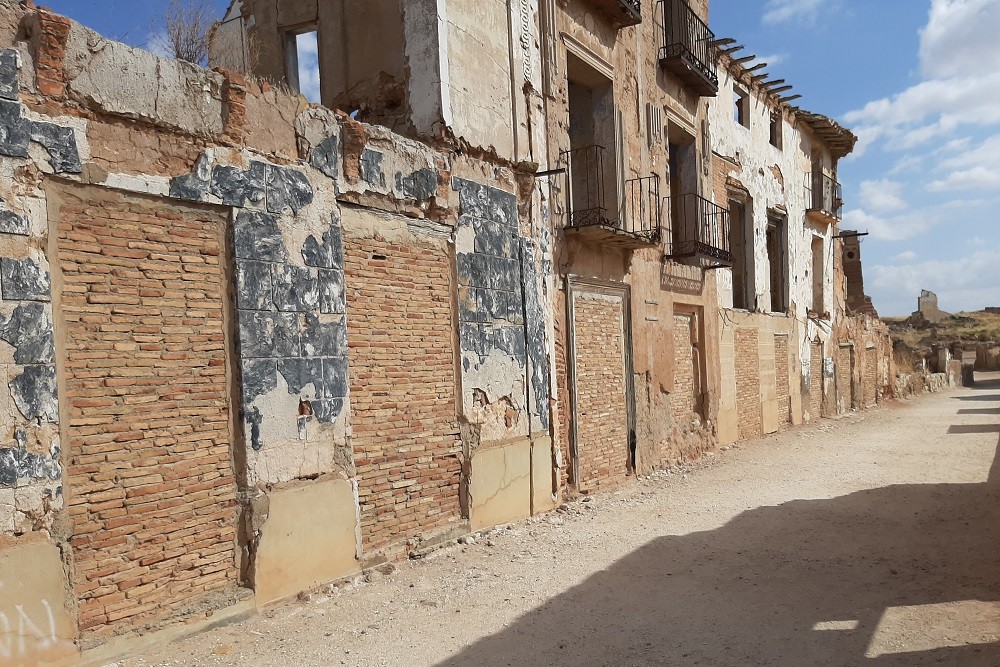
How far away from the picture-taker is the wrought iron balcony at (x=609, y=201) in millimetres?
10117

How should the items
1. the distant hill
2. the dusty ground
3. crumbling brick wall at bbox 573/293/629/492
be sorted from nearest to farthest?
1. the dusty ground
2. crumbling brick wall at bbox 573/293/629/492
3. the distant hill

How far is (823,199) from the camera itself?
68.1ft

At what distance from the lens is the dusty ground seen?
4.52 m

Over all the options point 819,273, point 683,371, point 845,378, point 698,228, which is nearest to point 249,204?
point 683,371

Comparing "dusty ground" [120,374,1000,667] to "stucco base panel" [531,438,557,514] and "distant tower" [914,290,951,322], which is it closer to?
"stucco base panel" [531,438,557,514]

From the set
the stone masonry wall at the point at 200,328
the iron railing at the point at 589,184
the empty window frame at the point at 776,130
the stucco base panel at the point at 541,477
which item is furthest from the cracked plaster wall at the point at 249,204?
the empty window frame at the point at 776,130

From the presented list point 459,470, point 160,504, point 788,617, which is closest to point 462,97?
point 459,470

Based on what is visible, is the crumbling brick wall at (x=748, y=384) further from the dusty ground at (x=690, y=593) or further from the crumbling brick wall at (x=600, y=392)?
the dusty ground at (x=690, y=593)

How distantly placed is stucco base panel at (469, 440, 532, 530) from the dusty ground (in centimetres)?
19

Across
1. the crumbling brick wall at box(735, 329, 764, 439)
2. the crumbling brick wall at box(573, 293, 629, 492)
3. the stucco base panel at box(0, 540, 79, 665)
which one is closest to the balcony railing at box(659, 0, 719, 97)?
the crumbling brick wall at box(573, 293, 629, 492)

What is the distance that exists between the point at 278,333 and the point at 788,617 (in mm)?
4022

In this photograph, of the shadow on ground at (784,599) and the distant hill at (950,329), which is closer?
the shadow on ground at (784,599)

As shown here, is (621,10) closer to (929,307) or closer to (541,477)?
(541,477)

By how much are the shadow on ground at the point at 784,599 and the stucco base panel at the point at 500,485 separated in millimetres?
1518
